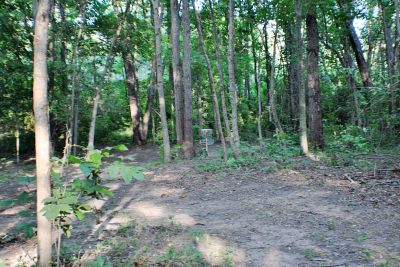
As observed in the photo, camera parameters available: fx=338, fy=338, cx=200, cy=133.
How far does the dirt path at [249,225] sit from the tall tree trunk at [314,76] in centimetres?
394

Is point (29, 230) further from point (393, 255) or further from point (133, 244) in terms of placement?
point (393, 255)

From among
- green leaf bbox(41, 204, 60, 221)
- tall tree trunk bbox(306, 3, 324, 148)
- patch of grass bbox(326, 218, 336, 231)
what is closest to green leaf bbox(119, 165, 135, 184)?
green leaf bbox(41, 204, 60, 221)

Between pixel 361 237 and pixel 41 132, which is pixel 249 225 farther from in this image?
pixel 41 132

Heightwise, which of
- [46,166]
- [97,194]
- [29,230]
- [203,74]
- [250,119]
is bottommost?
[29,230]

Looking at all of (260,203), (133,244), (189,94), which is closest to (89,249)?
(133,244)

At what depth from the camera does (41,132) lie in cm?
297

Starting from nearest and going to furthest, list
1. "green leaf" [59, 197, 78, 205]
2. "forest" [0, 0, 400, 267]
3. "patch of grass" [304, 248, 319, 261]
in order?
"green leaf" [59, 197, 78, 205] < "forest" [0, 0, 400, 267] < "patch of grass" [304, 248, 319, 261]

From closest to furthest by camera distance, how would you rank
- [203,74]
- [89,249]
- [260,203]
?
[89,249], [260,203], [203,74]

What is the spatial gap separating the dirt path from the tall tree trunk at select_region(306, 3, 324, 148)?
3.94 metres

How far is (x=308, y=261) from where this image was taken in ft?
12.6

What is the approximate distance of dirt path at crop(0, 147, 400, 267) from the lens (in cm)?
397

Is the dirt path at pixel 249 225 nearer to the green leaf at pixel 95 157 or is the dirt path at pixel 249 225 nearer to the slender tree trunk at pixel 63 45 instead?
the green leaf at pixel 95 157

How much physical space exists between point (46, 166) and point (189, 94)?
35.8ft

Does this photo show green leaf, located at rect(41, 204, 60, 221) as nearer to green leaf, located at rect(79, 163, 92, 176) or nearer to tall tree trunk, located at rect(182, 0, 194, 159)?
green leaf, located at rect(79, 163, 92, 176)
